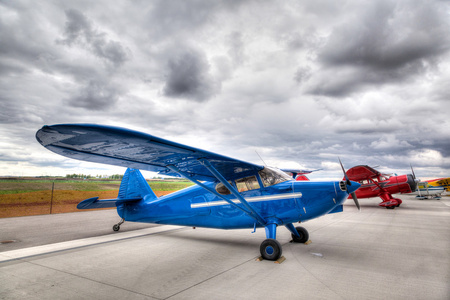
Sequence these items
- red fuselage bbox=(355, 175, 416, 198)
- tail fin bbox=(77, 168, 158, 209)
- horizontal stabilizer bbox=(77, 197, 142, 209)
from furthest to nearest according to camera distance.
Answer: red fuselage bbox=(355, 175, 416, 198)
tail fin bbox=(77, 168, 158, 209)
horizontal stabilizer bbox=(77, 197, 142, 209)

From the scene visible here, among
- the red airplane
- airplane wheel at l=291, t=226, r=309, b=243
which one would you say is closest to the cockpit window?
airplane wheel at l=291, t=226, r=309, b=243

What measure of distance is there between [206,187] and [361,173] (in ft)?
46.2

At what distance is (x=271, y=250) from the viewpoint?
4.51 metres

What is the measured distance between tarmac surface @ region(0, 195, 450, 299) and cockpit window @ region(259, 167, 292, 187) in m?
1.62

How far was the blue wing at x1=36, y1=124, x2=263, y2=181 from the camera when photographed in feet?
8.82

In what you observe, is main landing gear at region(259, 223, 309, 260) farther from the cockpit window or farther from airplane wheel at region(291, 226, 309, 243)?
airplane wheel at region(291, 226, 309, 243)

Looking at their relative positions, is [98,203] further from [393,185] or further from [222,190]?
[393,185]

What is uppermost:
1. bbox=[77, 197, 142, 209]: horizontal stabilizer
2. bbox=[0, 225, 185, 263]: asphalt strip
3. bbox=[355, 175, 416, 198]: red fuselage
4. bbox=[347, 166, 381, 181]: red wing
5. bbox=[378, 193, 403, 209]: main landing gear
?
bbox=[347, 166, 381, 181]: red wing

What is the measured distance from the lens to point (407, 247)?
5504 millimetres

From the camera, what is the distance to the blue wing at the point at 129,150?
269cm

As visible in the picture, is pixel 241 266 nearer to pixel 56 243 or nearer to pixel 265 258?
pixel 265 258

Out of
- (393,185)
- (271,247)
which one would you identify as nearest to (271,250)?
(271,247)

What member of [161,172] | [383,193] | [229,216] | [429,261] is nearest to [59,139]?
[161,172]

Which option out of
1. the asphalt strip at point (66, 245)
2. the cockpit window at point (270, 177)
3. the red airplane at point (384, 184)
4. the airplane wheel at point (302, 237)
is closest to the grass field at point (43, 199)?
the asphalt strip at point (66, 245)
